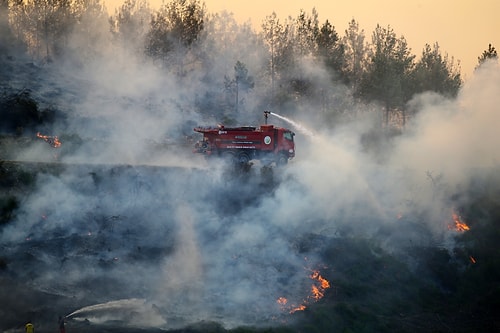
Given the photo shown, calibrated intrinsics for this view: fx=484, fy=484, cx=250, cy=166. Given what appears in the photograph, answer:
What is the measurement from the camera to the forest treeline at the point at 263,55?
48.5 meters

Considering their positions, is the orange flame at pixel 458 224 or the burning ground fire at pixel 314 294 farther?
the orange flame at pixel 458 224

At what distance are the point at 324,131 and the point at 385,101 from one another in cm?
690

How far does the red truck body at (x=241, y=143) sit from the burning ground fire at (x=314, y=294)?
9.51 m

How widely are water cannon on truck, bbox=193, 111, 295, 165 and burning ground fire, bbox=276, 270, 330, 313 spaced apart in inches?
375

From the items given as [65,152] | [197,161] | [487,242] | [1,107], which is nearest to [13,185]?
[65,152]

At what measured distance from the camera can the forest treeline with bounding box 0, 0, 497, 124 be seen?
48.5 meters

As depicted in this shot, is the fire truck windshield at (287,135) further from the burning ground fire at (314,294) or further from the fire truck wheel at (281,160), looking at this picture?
the burning ground fire at (314,294)

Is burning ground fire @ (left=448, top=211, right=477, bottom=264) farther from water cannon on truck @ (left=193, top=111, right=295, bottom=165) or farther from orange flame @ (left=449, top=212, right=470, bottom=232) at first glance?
water cannon on truck @ (left=193, top=111, right=295, bottom=165)

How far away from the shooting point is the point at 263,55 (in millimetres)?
72125

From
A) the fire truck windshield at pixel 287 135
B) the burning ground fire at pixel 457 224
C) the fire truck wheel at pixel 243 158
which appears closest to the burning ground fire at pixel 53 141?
the fire truck wheel at pixel 243 158

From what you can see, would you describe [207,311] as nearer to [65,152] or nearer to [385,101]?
[65,152]

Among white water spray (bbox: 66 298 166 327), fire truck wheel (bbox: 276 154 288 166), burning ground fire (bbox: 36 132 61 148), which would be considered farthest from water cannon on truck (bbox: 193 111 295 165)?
white water spray (bbox: 66 298 166 327)

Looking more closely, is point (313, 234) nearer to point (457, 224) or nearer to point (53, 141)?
point (457, 224)

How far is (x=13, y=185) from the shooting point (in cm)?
2252
